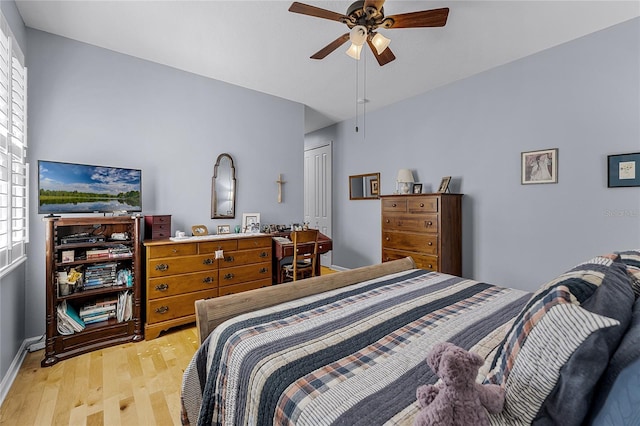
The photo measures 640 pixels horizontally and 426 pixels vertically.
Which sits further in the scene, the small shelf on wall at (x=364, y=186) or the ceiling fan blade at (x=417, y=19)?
the small shelf on wall at (x=364, y=186)

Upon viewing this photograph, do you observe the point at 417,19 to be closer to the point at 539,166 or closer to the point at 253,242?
the point at 539,166

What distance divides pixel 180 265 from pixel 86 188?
3.53ft

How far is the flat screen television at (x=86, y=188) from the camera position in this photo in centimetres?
233

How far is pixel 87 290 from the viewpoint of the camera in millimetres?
2389

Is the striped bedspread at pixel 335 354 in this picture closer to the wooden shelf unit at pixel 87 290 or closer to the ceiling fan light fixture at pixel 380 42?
the wooden shelf unit at pixel 87 290

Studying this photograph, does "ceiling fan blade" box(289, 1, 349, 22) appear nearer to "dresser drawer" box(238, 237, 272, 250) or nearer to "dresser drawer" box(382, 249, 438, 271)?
"dresser drawer" box(238, 237, 272, 250)

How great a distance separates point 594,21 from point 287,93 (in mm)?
3222

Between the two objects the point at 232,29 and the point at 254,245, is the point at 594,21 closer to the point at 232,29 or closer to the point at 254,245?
the point at 232,29

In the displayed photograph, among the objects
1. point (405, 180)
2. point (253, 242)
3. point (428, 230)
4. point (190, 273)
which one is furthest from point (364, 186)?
point (190, 273)

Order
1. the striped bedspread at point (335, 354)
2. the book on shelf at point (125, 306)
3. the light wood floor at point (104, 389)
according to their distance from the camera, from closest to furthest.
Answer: the striped bedspread at point (335, 354) < the light wood floor at point (104, 389) < the book on shelf at point (125, 306)

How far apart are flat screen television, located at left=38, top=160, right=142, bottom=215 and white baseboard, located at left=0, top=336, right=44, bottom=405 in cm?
113

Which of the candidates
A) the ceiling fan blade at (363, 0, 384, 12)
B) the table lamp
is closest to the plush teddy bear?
the ceiling fan blade at (363, 0, 384, 12)

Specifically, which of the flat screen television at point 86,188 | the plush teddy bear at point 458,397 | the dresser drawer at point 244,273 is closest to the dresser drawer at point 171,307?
the dresser drawer at point 244,273

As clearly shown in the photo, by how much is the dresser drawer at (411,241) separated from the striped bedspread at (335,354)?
5.27 ft
